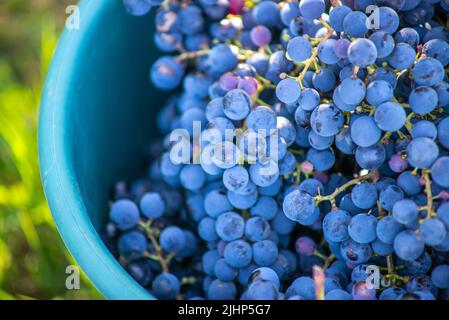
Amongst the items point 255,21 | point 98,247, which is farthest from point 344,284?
point 255,21

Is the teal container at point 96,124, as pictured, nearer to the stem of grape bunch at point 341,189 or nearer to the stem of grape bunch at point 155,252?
the stem of grape bunch at point 155,252

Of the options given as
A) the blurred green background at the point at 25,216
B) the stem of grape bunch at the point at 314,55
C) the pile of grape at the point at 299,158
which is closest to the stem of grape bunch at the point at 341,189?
the pile of grape at the point at 299,158

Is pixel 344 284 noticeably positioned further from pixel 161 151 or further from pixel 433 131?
pixel 161 151

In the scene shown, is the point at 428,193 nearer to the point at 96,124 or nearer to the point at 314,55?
the point at 314,55

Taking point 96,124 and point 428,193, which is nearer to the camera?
point 428,193

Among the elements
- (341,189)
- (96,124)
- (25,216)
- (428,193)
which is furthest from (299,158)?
(25,216)

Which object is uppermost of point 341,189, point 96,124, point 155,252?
point 96,124

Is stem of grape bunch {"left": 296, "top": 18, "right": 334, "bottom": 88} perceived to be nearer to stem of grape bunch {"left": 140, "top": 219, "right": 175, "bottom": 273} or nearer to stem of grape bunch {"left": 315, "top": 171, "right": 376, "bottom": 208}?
stem of grape bunch {"left": 315, "top": 171, "right": 376, "bottom": 208}
